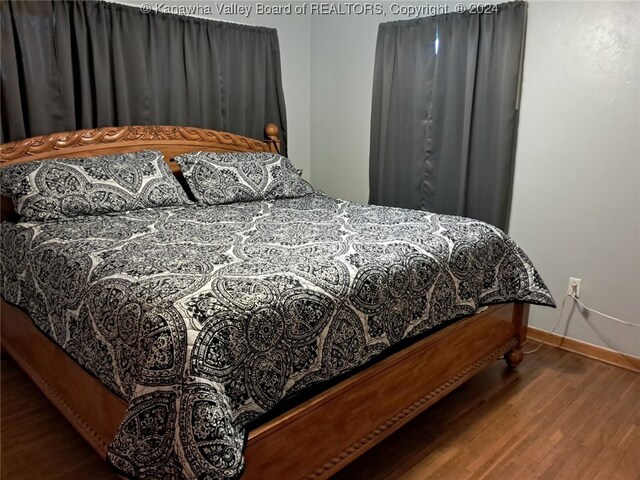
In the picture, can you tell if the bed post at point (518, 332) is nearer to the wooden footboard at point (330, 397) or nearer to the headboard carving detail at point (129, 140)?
the wooden footboard at point (330, 397)

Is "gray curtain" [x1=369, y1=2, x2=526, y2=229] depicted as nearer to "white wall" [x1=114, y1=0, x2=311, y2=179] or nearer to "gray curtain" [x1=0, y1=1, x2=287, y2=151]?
"white wall" [x1=114, y1=0, x2=311, y2=179]

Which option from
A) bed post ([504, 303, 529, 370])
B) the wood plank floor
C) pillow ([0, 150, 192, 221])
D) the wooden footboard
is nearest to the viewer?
the wooden footboard

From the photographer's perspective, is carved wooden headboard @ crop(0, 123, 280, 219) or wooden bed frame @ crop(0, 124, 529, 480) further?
carved wooden headboard @ crop(0, 123, 280, 219)

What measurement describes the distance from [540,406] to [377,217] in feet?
3.67

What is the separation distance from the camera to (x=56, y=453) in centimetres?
183

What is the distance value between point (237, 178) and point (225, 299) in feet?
5.48

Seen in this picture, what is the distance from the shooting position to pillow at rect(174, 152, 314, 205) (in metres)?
2.77

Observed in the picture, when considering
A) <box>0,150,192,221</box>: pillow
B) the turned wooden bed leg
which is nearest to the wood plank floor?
the turned wooden bed leg

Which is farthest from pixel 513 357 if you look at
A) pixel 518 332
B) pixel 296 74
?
pixel 296 74

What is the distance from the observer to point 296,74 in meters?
3.81

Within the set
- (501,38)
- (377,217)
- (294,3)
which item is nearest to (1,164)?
(377,217)

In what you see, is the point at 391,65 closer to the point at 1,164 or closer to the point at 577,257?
the point at 577,257

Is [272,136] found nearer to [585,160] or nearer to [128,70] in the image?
[128,70]

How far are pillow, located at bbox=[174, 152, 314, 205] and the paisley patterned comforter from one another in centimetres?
43
